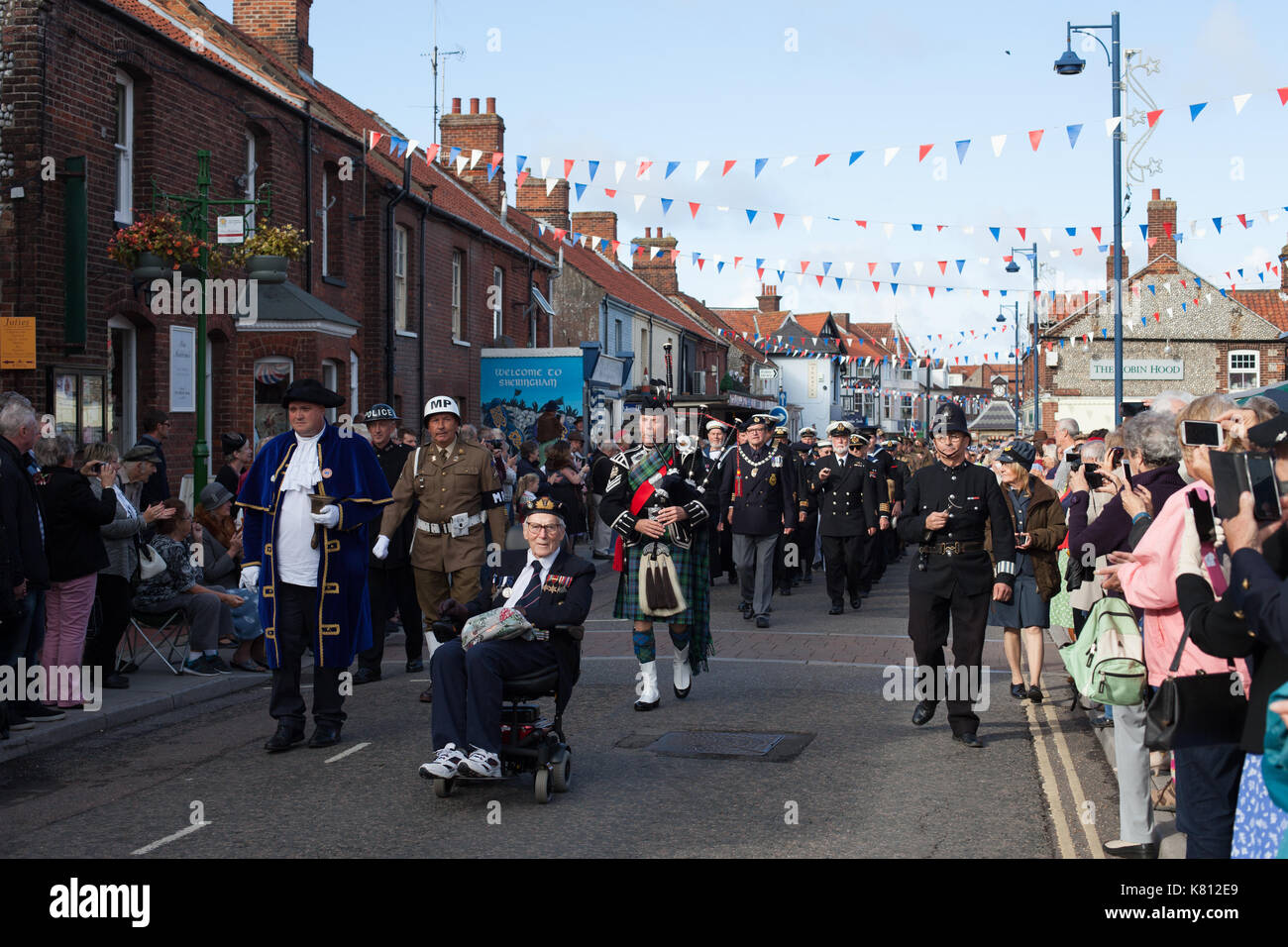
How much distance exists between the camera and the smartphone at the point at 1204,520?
170 inches

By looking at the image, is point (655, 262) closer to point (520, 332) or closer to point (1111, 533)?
point (520, 332)

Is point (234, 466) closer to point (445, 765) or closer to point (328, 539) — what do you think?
point (328, 539)

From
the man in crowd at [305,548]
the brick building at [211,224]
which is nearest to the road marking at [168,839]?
the man in crowd at [305,548]

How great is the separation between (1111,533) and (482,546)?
4.49 meters

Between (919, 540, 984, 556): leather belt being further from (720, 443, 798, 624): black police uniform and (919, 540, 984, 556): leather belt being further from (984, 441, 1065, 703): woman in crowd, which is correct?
(720, 443, 798, 624): black police uniform

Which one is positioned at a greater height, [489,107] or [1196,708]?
[489,107]

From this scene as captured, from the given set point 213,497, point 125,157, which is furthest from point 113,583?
point 125,157

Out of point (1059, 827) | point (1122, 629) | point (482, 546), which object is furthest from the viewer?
point (482, 546)

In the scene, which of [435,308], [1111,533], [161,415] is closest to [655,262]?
[435,308]

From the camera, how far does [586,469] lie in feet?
74.7

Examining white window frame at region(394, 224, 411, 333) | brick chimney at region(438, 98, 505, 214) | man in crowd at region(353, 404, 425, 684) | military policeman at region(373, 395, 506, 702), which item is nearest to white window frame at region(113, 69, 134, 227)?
man in crowd at region(353, 404, 425, 684)

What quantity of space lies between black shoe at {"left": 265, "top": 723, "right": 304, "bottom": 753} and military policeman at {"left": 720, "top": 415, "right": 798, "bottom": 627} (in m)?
6.52

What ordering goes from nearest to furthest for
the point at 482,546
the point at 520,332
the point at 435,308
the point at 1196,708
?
1. the point at 1196,708
2. the point at 482,546
3. the point at 435,308
4. the point at 520,332

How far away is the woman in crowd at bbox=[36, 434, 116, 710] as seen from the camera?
8758 millimetres
